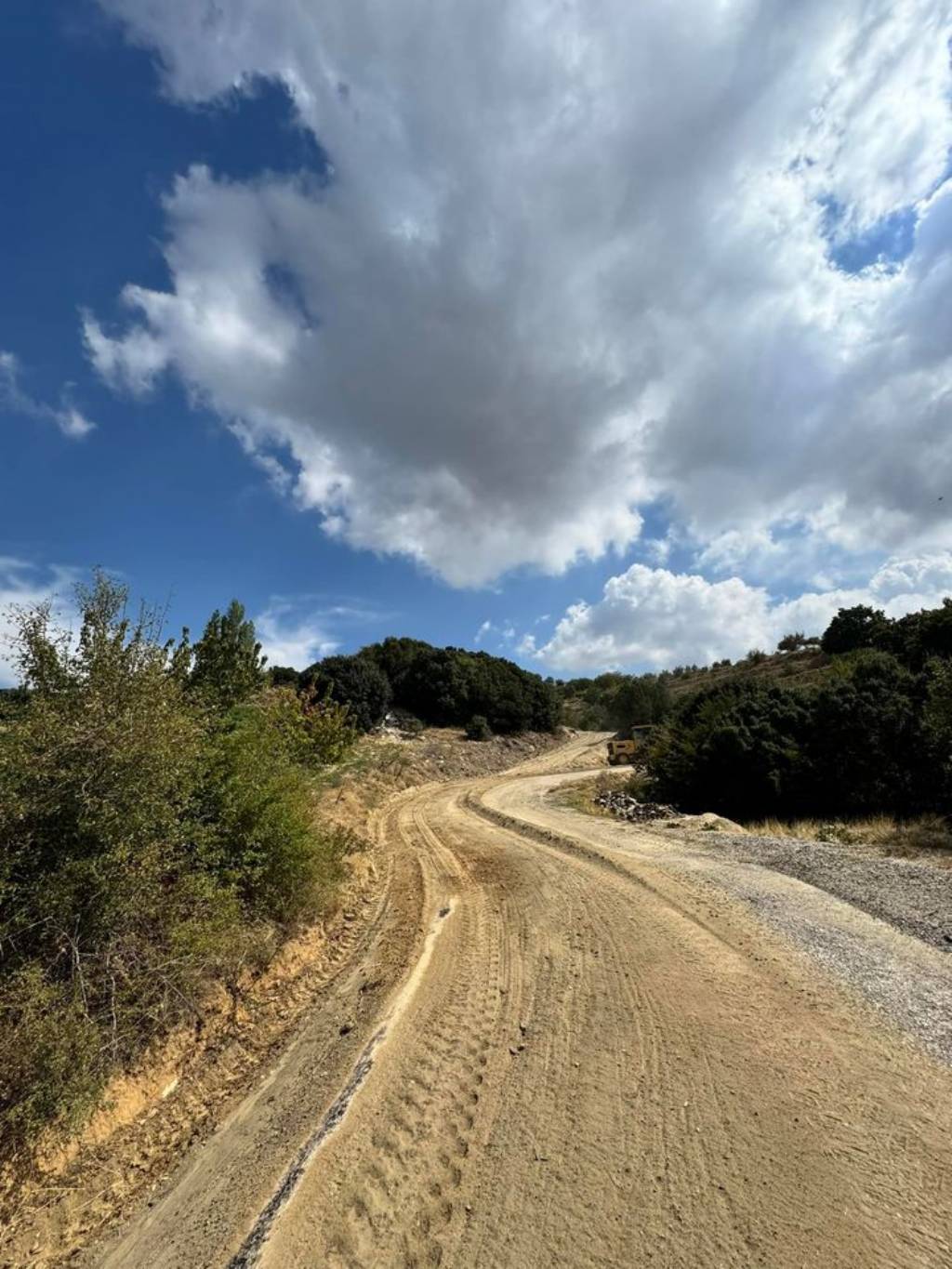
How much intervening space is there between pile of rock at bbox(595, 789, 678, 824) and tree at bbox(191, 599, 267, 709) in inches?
415

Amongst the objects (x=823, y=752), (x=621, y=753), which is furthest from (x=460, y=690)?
(x=823, y=752)

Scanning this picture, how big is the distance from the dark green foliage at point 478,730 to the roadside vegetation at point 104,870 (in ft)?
106

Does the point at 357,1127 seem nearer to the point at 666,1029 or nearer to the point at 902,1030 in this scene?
the point at 666,1029

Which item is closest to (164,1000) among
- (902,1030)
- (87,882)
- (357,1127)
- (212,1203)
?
(87,882)

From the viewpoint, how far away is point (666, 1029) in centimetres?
490

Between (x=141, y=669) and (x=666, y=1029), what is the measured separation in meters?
5.98

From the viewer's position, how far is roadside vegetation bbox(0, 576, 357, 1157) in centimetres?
444

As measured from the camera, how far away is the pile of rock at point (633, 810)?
53.2ft

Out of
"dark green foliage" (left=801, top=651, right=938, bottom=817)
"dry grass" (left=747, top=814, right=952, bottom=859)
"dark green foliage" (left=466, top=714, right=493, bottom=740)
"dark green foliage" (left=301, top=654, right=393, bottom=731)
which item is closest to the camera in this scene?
"dry grass" (left=747, top=814, right=952, bottom=859)

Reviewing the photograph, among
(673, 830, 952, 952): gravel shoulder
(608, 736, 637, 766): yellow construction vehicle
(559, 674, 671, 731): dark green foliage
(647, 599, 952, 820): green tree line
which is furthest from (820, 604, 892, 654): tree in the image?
(673, 830, 952, 952): gravel shoulder

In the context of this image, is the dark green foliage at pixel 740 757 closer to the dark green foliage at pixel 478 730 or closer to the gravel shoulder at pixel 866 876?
the gravel shoulder at pixel 866 876

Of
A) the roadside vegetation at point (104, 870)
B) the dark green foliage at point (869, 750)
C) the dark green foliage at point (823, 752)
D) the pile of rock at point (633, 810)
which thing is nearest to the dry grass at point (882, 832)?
the dark green foliage at point (869, 750)

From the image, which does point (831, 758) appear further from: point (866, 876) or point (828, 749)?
point (866, 876)

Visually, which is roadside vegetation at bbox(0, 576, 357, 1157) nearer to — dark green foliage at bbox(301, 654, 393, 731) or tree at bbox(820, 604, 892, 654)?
dark green foliage at bbox(301, 654, 393, 731)
